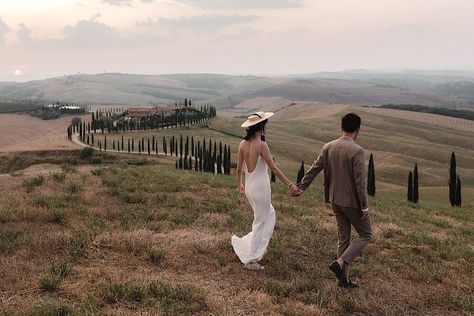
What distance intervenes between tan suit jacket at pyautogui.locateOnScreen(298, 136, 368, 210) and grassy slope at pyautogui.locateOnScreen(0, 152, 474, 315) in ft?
6.13

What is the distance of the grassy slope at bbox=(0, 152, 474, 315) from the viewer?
7.80 meters

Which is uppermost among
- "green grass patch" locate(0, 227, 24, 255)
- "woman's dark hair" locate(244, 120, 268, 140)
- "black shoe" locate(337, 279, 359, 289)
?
"woman's dark hair" locate(244, 120, 268, 140)

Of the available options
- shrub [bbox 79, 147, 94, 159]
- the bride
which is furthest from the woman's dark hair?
shrub [bbox 79, 147, 94, 159]

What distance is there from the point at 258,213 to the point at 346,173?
2.28 metres

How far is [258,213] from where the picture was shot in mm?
10070

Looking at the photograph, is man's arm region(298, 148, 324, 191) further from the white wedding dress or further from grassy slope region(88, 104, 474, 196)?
grassy slope region(88, 104, 474, 196)

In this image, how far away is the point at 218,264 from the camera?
10.0 m

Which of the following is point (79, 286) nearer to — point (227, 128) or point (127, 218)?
point (127, 218)

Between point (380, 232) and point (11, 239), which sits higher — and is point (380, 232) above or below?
below

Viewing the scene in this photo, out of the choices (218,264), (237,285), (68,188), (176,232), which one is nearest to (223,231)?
(176,232)

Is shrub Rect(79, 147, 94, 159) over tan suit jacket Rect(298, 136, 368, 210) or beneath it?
beneath

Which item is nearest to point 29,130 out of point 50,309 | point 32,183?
point 32,183

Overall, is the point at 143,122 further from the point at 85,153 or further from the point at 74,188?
the point at 74,188

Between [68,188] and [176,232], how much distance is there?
7.50 meters
